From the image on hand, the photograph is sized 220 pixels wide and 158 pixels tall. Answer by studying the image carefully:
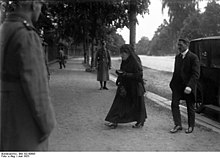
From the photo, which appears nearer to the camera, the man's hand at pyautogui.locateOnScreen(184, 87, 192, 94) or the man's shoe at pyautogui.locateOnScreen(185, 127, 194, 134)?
the man's hand at pyautogui.locateOnScreen(184, 87, 192, 94)

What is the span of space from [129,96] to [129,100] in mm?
76

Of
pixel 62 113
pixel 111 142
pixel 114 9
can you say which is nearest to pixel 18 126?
pixel 111 142

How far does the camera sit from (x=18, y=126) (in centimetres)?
258

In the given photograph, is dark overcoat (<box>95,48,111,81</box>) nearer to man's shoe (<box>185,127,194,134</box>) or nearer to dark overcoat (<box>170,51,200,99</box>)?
dark overcoat (<box>170,51,200,99</box>)

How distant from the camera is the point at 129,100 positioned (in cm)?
640

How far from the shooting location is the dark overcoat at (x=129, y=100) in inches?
247

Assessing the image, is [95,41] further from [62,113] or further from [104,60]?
[62,113]

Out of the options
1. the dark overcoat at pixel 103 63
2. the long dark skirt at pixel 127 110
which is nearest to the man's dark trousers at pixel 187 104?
the long dark skirt at pixel 127 110

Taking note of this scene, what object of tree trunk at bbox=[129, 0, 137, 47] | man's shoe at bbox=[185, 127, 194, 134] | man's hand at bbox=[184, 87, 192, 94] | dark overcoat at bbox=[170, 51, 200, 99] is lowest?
man's shoe at bbox=[185, 127, 194, 134]

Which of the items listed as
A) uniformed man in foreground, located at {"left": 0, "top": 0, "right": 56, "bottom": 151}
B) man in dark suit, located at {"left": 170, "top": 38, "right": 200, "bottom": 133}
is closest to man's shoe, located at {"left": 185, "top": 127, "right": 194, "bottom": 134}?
man in dark suit, located at {"left": 170, "top": 38, "right": 200, "bottom": 133}

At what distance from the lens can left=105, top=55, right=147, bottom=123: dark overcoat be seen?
20.6ft

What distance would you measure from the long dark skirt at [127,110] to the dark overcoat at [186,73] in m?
0.74

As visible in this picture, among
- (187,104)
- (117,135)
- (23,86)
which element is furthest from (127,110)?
(23,86)

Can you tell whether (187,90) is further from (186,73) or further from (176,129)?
(176,129)
